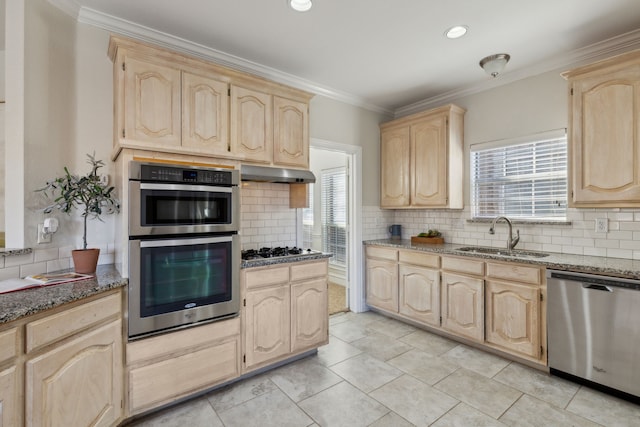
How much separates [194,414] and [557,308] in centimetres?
278

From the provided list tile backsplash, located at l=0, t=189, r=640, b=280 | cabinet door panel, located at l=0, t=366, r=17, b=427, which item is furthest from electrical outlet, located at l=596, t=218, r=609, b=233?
cabinet door panel, located at l=0, t=366, r=17, b=427

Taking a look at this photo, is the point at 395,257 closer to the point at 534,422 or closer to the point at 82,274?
the point at 534,422

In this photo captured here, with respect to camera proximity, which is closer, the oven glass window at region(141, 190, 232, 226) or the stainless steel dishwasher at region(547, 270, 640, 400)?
the oven glass window at region(141, 190, 232, 226)

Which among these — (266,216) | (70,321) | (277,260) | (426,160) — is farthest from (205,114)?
(426,160)

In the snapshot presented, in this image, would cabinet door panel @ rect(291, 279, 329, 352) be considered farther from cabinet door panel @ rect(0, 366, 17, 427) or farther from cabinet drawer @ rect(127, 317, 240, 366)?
cabinet door panel @ rect(0, 366, 17, 427)

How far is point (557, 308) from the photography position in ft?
8.01

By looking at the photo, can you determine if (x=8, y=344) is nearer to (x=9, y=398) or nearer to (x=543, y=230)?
(x=9, y=398)

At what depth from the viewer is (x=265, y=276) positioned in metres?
2.52

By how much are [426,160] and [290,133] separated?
68.6 inches

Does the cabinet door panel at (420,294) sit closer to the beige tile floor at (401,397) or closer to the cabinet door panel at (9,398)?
the beige tile floor at (401,397)

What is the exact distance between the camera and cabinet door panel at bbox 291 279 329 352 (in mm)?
2693

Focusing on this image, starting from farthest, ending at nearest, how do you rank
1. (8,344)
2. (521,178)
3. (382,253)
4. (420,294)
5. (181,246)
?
(382,253), (420,294), (521,178), (181,246), (8,344)

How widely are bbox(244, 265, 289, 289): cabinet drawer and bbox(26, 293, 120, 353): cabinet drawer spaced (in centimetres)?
87

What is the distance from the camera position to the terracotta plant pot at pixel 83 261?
1.96 m
